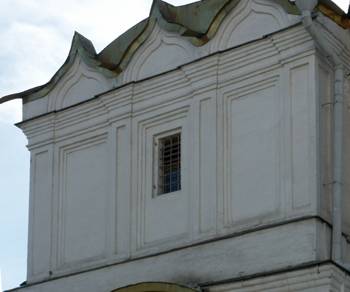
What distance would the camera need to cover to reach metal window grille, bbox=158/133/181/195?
61.6ft

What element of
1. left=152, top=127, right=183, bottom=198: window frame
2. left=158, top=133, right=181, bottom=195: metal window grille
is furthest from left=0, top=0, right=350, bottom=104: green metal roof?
left=158, top=133, right=181, bottom=195: metal window grille

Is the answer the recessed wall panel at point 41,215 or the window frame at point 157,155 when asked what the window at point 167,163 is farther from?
the recessed wall panel at point 41,215

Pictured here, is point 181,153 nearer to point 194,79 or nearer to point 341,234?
point 194,79

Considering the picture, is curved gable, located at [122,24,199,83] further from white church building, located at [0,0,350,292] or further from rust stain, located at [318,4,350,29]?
rust stain, located at [318,4,350,29]

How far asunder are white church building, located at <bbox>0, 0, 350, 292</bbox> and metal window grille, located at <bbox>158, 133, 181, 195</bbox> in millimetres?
23

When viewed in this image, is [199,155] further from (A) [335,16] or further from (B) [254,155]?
(A) [335,16]

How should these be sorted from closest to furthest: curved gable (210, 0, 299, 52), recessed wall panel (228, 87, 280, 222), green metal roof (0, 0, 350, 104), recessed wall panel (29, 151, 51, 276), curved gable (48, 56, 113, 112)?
1. recessed wall panel (228, 87, 280, 222)
2. curved gable (210, 0, 299, 52)
3. green metal roof (0, 0, 350, 104)
4. recessed wall panel (29, 151, 51, 276)
5. curved gable (48, 56, 113, 112)

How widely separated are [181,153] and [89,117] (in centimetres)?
169

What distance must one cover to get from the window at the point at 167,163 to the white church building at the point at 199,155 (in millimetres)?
23

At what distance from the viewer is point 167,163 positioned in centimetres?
1894

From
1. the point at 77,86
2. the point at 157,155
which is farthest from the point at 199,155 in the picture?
the point at 77,86

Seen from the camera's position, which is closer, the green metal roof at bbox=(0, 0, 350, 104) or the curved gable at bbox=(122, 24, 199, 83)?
the green metal roof at bbox=(0, 0, 350, 104)

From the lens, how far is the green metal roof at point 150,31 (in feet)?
61.3

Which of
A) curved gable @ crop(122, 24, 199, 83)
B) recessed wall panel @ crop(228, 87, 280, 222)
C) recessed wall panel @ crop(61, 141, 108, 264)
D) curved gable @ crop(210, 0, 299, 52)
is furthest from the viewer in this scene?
recessed wall panel @ crop(61, 141, 108, 264)
